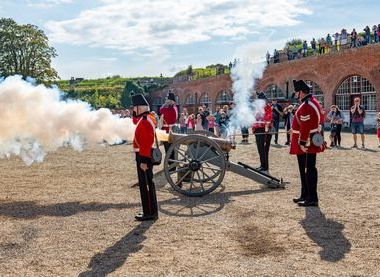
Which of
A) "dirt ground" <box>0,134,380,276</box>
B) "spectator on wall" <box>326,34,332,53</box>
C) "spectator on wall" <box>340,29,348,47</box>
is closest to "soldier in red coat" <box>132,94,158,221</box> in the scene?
"dirt ground" <box>0,134,380,276</box>

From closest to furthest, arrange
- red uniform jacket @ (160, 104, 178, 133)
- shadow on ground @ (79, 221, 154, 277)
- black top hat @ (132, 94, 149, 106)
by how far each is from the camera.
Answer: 1. shadow on ground @ (79, 221, 154, 277)
2. black top hat @ (132, 94, 149, 106)
3. red uniform jacket @ (160, 104, 178, 133)

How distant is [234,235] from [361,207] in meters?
2.17

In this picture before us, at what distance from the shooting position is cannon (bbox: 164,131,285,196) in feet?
23.8

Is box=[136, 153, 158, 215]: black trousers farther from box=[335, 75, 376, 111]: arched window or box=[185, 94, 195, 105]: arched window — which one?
box=[185, 94, 195, 105]: arched window

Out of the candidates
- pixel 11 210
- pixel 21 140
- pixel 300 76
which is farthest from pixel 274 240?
pixel 300 76

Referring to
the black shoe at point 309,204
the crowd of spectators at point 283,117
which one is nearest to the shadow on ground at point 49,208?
the black shoe at point 309,204

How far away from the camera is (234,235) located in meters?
5.13

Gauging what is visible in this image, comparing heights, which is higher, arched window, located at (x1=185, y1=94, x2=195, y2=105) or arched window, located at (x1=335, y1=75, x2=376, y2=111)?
arched window, located at (x1=185, y1=94, x2=195, y2=105)

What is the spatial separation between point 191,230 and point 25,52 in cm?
4207

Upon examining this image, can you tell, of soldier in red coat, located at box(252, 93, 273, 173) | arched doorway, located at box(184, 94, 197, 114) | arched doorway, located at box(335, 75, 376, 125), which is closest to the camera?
soldier in red coat, located at box(252, 93, 273, 173)

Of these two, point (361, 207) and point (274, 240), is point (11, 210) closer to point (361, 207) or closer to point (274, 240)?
point (274, 240)

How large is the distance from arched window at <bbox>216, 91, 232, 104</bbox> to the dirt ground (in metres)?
31.1

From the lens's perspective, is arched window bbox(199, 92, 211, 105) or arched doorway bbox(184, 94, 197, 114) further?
arched doorway bbox(184, 94, 197, 114)

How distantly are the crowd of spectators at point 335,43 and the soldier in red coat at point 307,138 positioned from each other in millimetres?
18766
